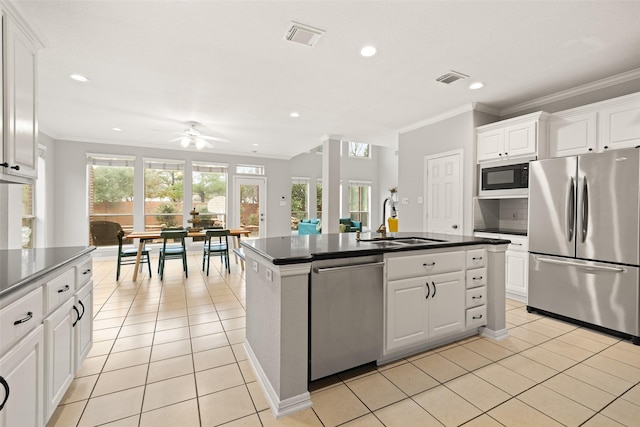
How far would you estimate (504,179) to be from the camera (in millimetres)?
3793

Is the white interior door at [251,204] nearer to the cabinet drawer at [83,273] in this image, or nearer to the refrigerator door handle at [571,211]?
the cabinet drawer at [83,273]

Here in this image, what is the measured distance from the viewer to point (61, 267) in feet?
5.39

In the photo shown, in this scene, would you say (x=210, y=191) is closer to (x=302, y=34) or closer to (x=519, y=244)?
(x=302, y=34)

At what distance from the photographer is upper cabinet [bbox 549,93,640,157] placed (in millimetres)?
2891

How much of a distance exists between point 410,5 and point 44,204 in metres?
6.99

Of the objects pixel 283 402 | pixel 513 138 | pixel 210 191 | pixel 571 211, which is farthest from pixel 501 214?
pixel 210 191

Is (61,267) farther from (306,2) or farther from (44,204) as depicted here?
(44,204)

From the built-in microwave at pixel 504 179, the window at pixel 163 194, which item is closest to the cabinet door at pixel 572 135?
the built-in microwave at pixel 504 179

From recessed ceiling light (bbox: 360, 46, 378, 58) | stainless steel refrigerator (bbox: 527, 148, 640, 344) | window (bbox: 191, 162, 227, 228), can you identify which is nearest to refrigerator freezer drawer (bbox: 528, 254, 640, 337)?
stainless steel refrigerator (bbox: 527, 148, 640, 344)

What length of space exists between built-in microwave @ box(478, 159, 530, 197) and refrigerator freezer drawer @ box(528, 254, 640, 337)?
845 mm

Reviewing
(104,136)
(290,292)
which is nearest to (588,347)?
(290,292)

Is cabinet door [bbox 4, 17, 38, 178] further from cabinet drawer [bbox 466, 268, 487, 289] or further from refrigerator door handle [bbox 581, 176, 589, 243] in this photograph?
refrigerator door handle [bbox 581, 176, 589, 243]

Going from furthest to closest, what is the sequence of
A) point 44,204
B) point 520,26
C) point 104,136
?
point 104,136 < point 44,204 < point 520,26

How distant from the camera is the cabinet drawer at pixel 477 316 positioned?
101 inches
